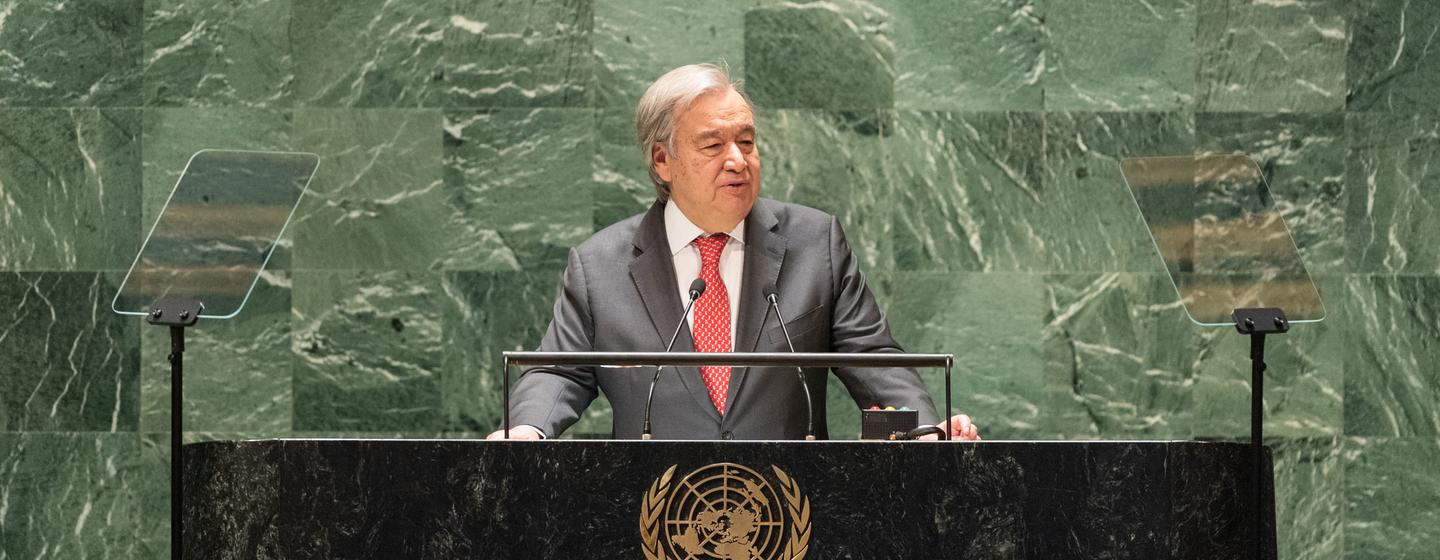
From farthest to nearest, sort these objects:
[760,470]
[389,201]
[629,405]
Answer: [389,201], [629,405], [760,470]

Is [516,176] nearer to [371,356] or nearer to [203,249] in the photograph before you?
[371,356]

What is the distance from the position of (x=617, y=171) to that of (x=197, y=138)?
1376 millimetres

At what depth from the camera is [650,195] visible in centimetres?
497

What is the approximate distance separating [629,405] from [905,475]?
4.00 ft

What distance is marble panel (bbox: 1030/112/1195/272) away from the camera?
4.99 metres

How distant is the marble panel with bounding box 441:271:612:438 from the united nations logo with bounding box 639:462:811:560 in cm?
256

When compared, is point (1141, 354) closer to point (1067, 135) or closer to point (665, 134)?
point (1067, 135)

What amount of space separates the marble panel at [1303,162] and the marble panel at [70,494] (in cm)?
371

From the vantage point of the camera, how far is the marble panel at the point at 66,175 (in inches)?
195

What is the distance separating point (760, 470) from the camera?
245 cm

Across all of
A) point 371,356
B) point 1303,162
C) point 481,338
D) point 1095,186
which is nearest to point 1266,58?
point 1303,162

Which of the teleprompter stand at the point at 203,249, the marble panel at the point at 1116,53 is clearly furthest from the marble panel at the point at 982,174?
the teleprompter stand at the point at 203,249

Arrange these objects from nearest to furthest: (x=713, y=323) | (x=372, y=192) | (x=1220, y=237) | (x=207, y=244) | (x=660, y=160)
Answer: (x=207, y=244) < (x=1220, y=237) < (x=713, y=323) < (x=660, y=160) < (x=372, y=192)

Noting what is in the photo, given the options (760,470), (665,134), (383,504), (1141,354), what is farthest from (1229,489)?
(1141,354)
